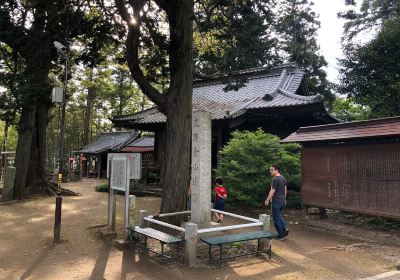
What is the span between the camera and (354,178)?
408 inches

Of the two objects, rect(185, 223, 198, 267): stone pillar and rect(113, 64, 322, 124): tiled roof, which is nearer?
rect(185, 223, 198, 267): stone pillar

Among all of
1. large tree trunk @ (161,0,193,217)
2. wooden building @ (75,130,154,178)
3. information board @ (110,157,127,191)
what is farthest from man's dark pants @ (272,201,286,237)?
wooden building @ (75,130,154,178)

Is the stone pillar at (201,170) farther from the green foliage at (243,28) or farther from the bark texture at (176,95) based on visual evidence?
the green foliage at (243,28)

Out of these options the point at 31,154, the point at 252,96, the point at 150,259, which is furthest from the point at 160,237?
the point at 252,96

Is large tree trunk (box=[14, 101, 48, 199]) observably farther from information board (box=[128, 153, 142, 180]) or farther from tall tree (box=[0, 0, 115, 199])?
information board (box=[128, 153, 142, 180])

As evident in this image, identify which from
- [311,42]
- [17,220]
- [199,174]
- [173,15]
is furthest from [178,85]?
[311,42]

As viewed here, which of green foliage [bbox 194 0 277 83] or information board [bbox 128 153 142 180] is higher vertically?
green foliage [bbox 194 0 277 83]

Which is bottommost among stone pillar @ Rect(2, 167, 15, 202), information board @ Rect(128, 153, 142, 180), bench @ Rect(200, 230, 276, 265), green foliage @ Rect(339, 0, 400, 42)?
bench @ Rect(200, 230, 276, 265)

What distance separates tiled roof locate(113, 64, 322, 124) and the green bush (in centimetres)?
280

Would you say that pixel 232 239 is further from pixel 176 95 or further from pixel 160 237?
pixel 176 95

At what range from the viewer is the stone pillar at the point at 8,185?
15.8m

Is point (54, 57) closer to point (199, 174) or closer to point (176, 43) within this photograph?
point (176, 43)

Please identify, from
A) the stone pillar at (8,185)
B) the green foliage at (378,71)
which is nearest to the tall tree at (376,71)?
the green foliage at (378,71)

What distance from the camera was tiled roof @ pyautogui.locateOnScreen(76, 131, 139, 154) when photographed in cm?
3544
